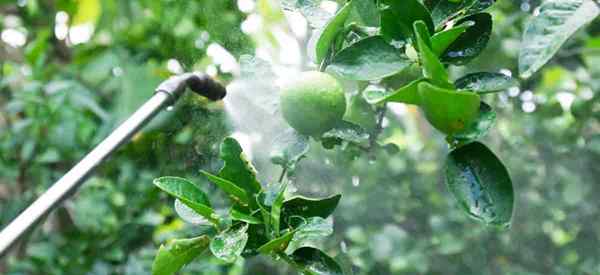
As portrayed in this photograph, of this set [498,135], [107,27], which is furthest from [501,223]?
[107,27]

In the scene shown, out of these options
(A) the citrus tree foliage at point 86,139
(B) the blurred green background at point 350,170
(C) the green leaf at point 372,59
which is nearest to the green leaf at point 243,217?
(C) the green leaf at point 372,59

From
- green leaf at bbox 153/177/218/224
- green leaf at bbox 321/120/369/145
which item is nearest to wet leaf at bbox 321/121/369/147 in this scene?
green leaf at bbox 321/120/369/145

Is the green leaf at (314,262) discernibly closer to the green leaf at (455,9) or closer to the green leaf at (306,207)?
the green leaf at (306,207)

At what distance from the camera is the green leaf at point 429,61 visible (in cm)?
44

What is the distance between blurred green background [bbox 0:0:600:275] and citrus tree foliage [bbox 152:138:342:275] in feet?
0.94

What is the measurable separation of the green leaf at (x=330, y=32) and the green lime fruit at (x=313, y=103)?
0.02 metres

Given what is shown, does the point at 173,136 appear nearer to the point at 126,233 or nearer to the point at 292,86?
the point at 292,86

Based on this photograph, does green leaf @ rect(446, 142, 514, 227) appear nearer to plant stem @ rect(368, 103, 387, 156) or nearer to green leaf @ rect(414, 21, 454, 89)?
green leaf @ rect(414, 21, 454, 89)

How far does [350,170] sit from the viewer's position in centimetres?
81

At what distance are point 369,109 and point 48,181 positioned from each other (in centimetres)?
123

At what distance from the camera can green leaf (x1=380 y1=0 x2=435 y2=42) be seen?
0.49 m

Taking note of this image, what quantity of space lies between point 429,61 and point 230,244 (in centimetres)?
18

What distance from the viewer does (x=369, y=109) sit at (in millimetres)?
645

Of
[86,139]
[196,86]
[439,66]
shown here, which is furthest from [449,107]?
[86,139]
